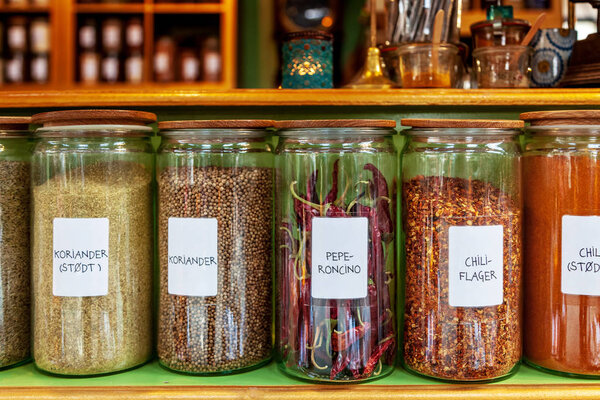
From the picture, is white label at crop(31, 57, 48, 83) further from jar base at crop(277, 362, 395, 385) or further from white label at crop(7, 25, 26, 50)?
jar base at crop(277, 362, 395, 385)

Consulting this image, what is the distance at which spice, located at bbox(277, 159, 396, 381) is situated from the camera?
84cm

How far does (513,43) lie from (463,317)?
54cm

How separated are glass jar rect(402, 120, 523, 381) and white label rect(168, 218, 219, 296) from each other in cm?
29

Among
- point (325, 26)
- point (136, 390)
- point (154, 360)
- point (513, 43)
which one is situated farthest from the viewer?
point (325, 26)

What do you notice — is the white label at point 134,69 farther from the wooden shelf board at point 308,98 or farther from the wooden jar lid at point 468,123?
the wooden jar lid at point 468,123

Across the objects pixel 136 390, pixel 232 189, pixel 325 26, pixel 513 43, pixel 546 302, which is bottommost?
pixel 136 390

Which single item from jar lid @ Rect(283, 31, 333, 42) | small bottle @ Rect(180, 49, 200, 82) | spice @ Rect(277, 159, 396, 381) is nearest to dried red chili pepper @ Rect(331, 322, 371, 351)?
spice @ Rect(277, 159, 396, 381)

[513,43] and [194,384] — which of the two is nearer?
[194,384]

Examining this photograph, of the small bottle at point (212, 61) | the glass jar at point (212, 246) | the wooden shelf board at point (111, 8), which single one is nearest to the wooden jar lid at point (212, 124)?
the glass jar at point (212, 246)

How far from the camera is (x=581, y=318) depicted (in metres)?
0.85

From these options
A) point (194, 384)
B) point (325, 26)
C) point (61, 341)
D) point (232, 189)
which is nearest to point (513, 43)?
point (232, 189)

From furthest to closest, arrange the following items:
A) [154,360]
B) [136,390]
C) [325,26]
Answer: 1. [325,26]
2. [154,360]
3. [136,390]

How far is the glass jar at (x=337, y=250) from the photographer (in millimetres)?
833

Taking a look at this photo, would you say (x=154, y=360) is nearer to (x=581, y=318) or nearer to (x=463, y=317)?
(x=463, y=317)
